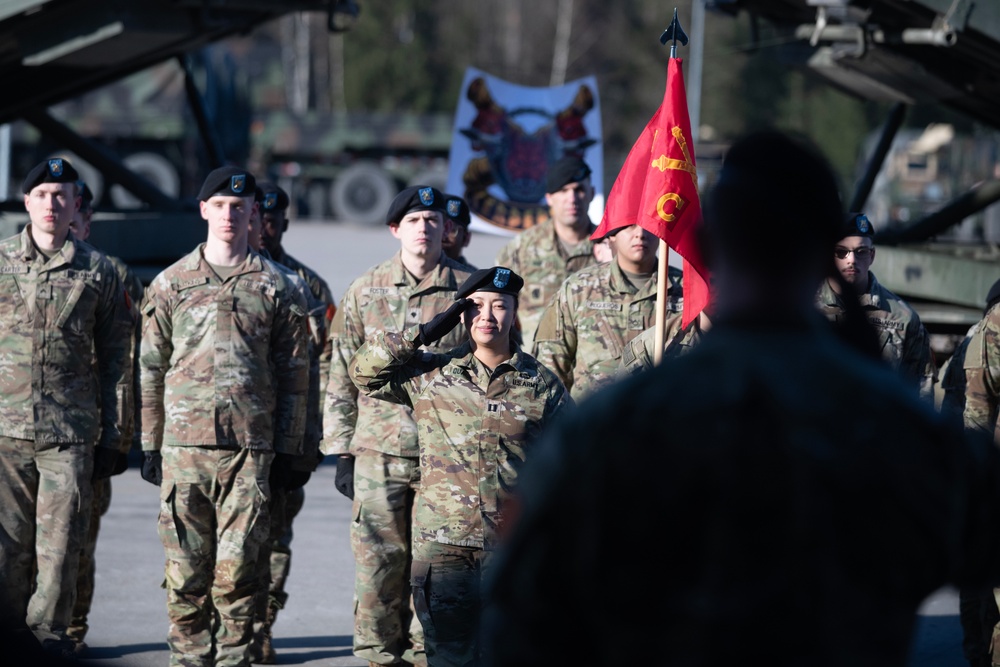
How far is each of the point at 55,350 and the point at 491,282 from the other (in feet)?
6.69

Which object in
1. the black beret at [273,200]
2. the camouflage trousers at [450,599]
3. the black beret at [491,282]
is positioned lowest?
the camouflage trousers at [450,599]

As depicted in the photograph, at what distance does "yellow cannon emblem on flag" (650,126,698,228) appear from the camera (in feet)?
18.1

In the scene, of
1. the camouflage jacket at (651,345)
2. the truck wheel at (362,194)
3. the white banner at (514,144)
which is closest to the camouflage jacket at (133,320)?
the camouflage jacket at (651,345)

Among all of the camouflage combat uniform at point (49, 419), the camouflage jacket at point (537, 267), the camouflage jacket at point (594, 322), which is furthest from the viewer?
the camouflage jacket at point (537, 267)

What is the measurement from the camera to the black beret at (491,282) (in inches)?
194

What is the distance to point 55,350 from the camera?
→ 5.90 meters

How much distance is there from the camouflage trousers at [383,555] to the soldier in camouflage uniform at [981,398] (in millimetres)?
2123

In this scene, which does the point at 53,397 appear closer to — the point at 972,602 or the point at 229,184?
the point at 229,184

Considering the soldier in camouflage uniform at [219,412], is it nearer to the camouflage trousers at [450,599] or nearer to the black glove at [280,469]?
the black glove at [280,469]

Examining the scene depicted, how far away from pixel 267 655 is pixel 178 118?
25.2 m

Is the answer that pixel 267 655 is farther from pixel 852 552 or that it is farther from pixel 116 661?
pixel 852 552

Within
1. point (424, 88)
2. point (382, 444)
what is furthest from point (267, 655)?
point (424, 88)

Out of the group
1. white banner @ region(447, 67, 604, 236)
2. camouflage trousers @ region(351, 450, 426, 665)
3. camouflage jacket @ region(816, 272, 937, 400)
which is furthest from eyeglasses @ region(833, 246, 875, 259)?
white banner @ region(447, 67, 604, 236)

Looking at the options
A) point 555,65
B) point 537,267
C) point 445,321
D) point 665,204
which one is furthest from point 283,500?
point 555,65
